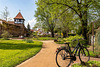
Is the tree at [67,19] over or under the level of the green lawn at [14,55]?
over

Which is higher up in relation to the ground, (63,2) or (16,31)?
(63,2)

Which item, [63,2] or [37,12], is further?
[37,12]

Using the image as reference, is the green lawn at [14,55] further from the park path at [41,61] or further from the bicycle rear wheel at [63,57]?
the bicycle rear wheel at [63,57]

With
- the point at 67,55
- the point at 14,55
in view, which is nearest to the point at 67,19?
the point at 14,55

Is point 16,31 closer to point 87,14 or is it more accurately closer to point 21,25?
point 21,25

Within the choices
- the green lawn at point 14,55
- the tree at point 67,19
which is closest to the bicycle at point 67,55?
the green lawn at point 14,55

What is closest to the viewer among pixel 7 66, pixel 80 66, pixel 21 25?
pixel 80 66

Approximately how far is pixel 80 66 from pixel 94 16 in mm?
10460

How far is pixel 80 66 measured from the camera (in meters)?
3.84

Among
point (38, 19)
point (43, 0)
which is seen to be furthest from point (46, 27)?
point (43, 0)

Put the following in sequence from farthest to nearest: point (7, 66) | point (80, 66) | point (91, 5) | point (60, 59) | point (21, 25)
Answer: point (21, 25)
point (91, 5)
point (60, 59)
point (7, 66)
point (80, 66)

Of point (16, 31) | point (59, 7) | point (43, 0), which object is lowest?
point (16, 31)

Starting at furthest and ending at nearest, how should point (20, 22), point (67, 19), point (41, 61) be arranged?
point (20, 22) → point (67, 19) → point (41, 61)

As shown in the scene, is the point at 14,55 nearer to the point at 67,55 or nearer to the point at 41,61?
the point at 41,61
